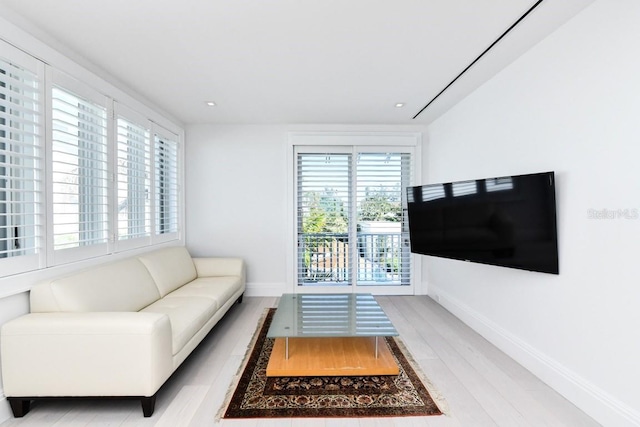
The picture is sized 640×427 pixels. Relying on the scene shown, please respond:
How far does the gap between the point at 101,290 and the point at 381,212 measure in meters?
3.38

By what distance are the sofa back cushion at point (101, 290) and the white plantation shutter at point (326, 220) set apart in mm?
2090

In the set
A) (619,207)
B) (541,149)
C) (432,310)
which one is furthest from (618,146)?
(432,310)

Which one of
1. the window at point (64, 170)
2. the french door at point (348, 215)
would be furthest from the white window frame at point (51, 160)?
the french door at point (348, 215)

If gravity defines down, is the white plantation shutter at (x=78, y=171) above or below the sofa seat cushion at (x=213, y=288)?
above

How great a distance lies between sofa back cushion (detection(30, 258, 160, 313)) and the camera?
197 centimetres

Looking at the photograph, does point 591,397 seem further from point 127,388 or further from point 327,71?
point 327,71

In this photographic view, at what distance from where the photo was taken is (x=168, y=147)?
3.86m

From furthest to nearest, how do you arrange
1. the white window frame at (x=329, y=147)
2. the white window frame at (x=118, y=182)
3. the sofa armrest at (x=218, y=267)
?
the white window frame at (x=329, y=147), the sofa armrest at (x=218, y=267), the white window frame at (x=118, y=182)

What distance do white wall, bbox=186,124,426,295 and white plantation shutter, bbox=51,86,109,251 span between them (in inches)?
64.6

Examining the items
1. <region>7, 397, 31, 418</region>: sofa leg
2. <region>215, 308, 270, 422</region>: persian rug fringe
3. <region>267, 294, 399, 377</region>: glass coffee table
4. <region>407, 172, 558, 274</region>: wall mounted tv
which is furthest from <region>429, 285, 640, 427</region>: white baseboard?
<region>7, 397, 31, 418</region>: sofa leg

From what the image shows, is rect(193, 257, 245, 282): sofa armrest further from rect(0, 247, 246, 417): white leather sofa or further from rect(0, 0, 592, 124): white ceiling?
rect(0, 0, 592, 124): white ceiling

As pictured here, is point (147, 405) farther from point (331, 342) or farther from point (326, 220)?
point (326, 220)

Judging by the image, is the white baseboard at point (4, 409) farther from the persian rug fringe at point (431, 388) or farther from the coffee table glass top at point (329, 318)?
the persian rug fringe at point (431, 388)

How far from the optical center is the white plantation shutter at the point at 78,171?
7.21 feet
